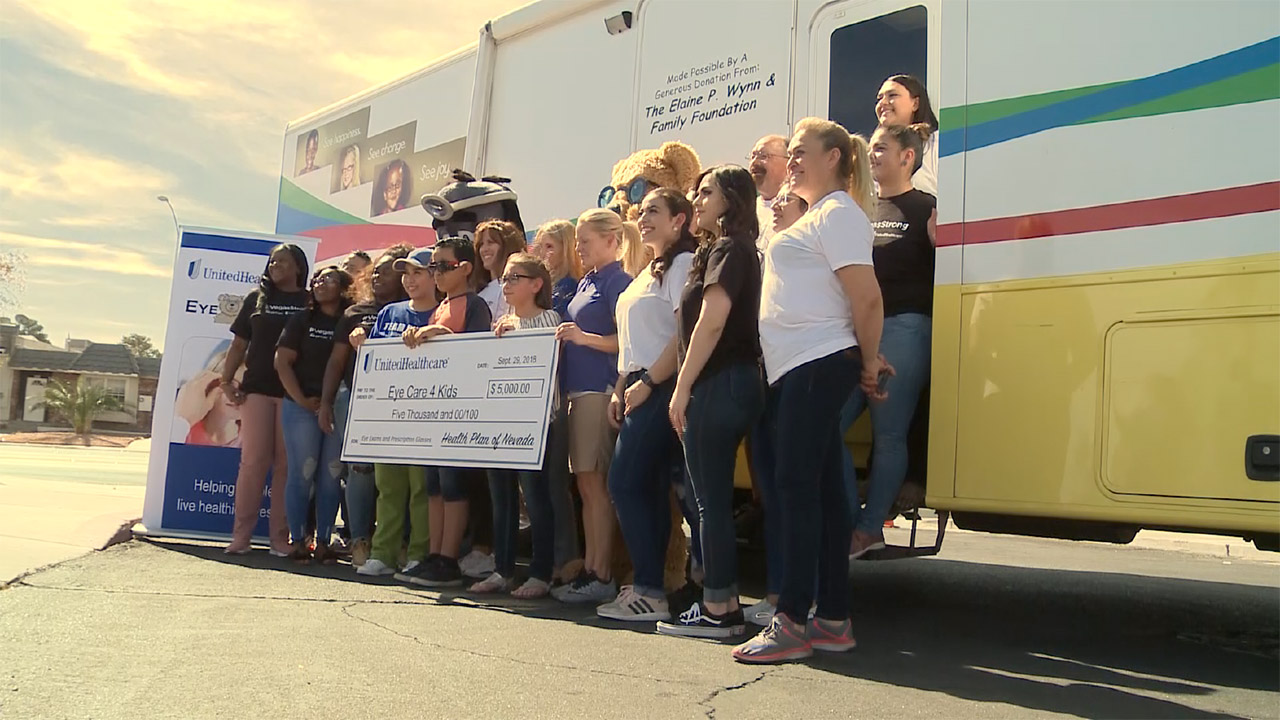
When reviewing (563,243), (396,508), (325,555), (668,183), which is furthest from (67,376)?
(668,183)

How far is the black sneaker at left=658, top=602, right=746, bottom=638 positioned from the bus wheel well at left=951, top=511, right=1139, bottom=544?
3.57 feet

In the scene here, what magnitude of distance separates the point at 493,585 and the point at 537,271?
157 cm

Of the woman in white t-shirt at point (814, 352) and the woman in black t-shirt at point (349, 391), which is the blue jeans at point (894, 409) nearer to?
the woman in white t-shirt at point (814, 352)

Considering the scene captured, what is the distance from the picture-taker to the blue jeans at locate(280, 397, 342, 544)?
21.7 feet

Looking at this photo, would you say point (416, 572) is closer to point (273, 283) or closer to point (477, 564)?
point (477, 564)

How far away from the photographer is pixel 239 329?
6.96 m

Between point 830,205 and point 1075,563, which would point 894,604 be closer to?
point 830,205

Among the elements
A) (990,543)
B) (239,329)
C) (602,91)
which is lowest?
(990,543)

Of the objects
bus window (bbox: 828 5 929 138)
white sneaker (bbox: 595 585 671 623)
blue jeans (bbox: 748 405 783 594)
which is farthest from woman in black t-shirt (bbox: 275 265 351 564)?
bus window (bbox: 828 5 929 138)

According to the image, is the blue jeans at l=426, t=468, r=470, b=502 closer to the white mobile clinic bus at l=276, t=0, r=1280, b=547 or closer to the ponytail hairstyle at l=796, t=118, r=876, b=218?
the white mobile clinic bus at l=276, t=0, r=1280, b=547

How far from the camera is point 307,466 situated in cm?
661

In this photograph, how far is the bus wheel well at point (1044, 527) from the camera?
464cm

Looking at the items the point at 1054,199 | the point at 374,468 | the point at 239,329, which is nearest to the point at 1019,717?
the point at 1054,199

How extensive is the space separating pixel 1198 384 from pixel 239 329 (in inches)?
214
